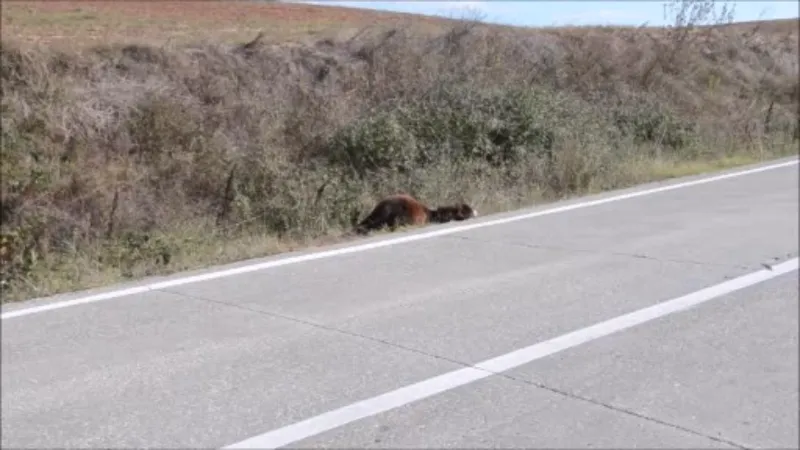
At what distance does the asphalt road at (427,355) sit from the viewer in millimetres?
4625

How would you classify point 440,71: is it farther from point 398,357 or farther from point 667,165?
point 398,357

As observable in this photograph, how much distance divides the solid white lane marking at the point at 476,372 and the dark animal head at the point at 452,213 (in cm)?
371

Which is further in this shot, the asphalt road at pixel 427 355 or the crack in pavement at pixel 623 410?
the asphalt road at pixel 427 355

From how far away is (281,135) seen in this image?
1552cm

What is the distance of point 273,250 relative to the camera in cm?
899

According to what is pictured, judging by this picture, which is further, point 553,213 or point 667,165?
point 667,165

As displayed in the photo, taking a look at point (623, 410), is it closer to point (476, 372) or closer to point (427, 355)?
point (476, 372)

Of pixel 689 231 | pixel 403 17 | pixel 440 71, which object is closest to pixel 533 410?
pixel 689 231

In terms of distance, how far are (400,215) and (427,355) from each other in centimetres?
471

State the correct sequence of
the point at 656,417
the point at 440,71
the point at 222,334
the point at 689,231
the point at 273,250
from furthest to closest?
the point at 440,71, the point at 689,231, the point at 273,250, the point at 222,334, the point at 656,417

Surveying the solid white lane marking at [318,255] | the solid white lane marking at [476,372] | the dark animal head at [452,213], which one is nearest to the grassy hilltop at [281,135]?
the solid white lane marking at [318,255]

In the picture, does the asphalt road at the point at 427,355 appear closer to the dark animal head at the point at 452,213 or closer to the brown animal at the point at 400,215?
the brown animal at the point at 400,215

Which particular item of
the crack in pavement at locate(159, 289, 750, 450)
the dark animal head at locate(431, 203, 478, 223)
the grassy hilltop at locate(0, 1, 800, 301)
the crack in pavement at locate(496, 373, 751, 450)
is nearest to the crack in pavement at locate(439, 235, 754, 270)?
the dark animal head at locate(431, 203, 478, 223)

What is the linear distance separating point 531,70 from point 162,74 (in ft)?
27.8
